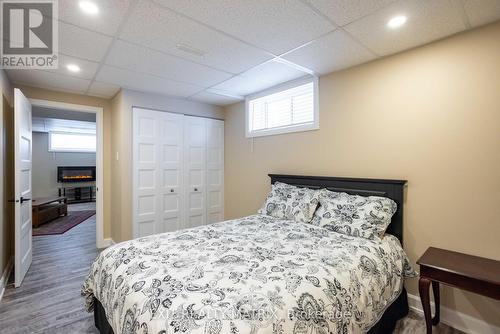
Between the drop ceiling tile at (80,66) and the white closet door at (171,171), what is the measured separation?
104cm

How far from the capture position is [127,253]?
1690 millimetres

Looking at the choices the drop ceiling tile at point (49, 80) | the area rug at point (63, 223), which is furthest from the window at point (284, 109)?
the area rug at point (63, 223)

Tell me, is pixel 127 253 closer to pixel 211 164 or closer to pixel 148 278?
pixel 148 278

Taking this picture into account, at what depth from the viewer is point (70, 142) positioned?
834 cm

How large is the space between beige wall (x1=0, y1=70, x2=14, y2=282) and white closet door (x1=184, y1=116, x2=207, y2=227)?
2.06 m

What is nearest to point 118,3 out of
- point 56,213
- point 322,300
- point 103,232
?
point 322,300

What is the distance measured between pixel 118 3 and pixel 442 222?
2.95 meters

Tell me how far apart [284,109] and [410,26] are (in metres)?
1.68

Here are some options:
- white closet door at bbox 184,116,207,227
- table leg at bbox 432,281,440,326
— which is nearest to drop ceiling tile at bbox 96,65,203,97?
white closet door at bbox 184,116,207,227

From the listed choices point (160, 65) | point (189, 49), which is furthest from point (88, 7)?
point (160, 65)

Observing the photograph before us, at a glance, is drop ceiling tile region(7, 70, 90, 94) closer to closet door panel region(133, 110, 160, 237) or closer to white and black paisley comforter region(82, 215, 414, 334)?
closet door panel region(133, 110, 160, 237)

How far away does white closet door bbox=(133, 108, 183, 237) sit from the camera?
133 inches

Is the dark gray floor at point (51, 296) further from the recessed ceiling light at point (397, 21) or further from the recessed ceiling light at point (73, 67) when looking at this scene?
the recessed ceiling light at point (397, 21)

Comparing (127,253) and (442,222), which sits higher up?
(442,222)
